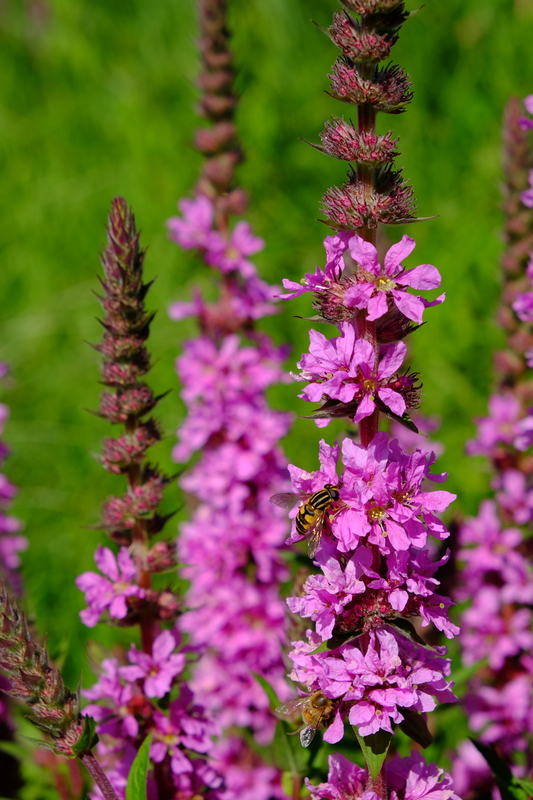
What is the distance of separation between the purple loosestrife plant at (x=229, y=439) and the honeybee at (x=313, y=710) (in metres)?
2.42

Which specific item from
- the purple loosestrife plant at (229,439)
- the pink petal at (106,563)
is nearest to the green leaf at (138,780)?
the pink petal at (106,563)

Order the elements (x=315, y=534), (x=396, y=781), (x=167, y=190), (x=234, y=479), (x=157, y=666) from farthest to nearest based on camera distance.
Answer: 1. (x=167, y=190)
2. (x=234, y=479)
3. (x=157, y=666)
4. (x=396, y=781)
5. (x=315, y=534)

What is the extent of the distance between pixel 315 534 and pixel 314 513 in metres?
0.09

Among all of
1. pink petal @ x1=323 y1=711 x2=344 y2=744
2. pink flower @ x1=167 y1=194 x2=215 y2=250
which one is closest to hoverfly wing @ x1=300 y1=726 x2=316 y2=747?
pink petal @ x1=323 y1=711 x2=344 y2=744

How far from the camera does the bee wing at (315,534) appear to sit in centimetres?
242

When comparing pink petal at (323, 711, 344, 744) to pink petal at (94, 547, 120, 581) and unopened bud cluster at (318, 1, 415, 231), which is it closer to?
pink petal at (94, 547, 120, 581)

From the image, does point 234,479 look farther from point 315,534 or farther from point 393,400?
point 393,400

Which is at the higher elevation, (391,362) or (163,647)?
(391,362)

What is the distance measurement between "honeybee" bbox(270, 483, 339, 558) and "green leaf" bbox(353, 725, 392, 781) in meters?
0.55

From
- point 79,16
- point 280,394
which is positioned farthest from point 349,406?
point 79,16

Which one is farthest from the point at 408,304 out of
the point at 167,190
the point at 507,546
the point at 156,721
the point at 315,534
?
the point at 167,190

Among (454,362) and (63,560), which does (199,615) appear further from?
(454,362)

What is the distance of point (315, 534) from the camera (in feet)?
8.02

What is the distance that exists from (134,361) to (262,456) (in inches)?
92.6
